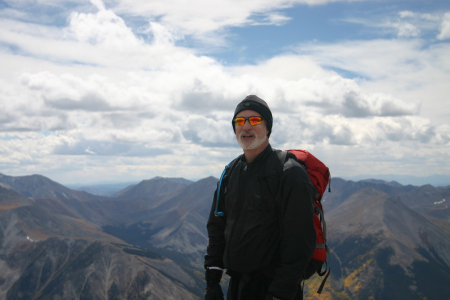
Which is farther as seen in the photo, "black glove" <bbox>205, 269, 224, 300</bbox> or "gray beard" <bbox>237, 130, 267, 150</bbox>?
"black glove" <bbox>205, 269, 224, 300</bbox>

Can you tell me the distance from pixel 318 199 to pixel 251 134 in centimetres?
168

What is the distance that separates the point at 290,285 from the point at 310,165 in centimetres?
206

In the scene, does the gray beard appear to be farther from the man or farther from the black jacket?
the black jacket

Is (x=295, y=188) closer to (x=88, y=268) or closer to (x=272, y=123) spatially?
(x=272, y=123)

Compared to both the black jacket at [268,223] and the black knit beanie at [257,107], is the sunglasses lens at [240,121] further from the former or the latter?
the black jacket at [268,223]

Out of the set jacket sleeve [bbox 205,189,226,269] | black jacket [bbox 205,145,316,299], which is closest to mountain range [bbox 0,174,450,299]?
jacket sleeve [bbox 205,189,226,269]

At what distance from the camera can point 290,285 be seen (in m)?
5.23

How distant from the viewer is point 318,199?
5961 millimetres

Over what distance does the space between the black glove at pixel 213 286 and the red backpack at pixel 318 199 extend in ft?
5.88

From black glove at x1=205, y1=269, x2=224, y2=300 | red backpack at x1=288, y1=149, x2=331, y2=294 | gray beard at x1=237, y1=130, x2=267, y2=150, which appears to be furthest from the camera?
black glove at x1=205, y1=269, x2=224, y2=300

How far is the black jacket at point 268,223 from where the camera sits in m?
5.27

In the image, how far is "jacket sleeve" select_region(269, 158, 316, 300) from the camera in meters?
5.22

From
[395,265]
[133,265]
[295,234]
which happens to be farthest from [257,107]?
[395,265]

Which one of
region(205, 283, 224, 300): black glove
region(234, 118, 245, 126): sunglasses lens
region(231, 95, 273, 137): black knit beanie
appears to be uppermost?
region(231, 95, 273, 137): black knit beanie
